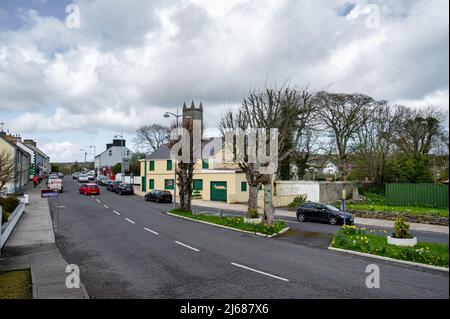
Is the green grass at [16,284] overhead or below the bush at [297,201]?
below

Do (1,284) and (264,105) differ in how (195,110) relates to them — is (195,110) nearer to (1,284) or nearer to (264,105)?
(264,105)

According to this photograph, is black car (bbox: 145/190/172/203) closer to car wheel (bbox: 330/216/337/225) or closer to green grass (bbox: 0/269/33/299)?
car wheel (bbox: 330/216/337/225)

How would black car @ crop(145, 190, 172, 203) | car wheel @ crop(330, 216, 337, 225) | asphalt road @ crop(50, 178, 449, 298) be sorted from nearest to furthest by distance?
asphalt road @ crop(50, 178, 449, 298)
car wheel @ crop(330, 216, 337, 225)
black car @ crop(145, 190, 172, 203)

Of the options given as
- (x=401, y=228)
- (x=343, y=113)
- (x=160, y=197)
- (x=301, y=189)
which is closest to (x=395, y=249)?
(x=401, y=228)

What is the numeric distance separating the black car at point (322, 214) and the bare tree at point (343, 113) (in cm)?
1858

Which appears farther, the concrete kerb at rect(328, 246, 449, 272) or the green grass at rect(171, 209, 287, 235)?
the green grass at rect(171, 209, 287, 235)

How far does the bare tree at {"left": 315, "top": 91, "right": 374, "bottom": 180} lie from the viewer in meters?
40.4

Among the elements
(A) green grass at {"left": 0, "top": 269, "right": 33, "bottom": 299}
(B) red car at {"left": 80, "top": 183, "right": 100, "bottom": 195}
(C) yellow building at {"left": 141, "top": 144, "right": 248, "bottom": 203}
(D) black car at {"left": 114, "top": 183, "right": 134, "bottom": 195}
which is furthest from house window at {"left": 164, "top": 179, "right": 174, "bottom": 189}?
(A) green grass at {"left": 0, "top": 269, "right": 33, "bottom": 299}

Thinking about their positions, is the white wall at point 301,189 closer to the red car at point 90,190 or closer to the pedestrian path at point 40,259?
the red car at point 90,190

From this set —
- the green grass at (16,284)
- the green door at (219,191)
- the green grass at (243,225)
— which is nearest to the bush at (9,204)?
the green grass at (243,225)

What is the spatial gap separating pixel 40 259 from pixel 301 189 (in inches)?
1063

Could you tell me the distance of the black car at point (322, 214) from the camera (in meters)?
22.9

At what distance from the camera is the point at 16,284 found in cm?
918

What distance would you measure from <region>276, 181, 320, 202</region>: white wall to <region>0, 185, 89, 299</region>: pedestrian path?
22.7 metres
